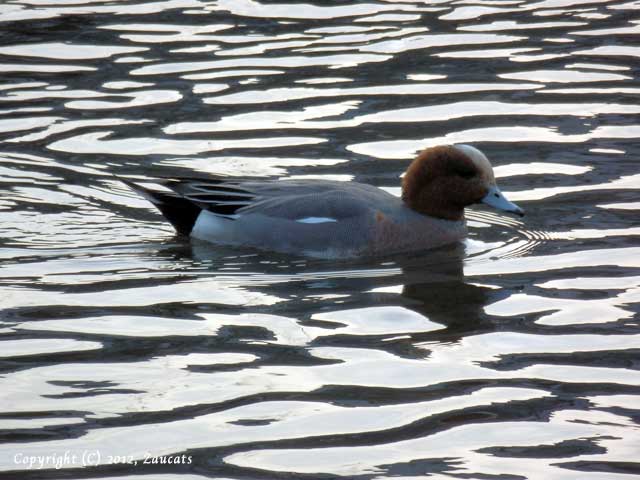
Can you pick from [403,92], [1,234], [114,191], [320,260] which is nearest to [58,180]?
[114,191]

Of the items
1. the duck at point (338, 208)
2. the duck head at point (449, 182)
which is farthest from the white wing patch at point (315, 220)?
the duck head at point (449, 182)

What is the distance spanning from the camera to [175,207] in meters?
7.81

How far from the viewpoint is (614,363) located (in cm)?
526

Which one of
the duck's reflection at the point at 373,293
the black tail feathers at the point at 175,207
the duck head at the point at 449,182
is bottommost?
the duck's reflection at the point at 373,293

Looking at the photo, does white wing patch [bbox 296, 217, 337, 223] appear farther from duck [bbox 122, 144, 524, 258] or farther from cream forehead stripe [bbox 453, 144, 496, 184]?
cream forehead stripe [bbox 453, 144, 496, 184]

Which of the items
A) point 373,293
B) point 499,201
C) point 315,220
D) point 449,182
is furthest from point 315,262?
point 499,201

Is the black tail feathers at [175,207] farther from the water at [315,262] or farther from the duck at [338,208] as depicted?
the water at [315,262]

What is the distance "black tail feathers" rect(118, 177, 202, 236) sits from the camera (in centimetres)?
779

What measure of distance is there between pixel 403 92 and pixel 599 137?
1.71m

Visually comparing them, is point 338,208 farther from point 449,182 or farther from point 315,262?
point 449,182

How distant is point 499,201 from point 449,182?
0.33 metres

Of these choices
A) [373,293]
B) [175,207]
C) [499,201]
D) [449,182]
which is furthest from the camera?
[175,207]

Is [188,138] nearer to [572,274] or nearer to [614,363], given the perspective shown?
[572,274]

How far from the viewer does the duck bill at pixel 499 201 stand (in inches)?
291
